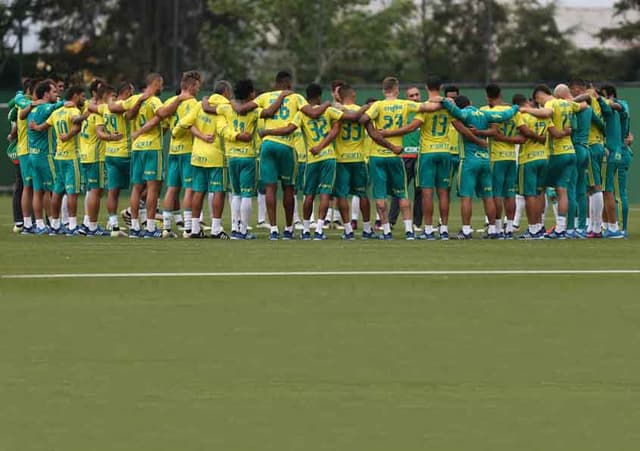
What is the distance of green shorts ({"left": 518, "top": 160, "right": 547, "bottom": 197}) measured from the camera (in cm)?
2231

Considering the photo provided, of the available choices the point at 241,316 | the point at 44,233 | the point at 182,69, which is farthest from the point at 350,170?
the point at 182,69

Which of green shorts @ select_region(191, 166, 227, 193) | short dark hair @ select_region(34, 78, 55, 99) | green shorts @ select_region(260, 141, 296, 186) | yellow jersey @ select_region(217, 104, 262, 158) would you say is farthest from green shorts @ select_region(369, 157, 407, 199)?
short dark hair @ select_region(34, 78, 55, 99)

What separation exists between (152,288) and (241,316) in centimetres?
240

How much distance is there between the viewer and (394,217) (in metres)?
25.3

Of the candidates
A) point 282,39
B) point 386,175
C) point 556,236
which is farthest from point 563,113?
point 282,39

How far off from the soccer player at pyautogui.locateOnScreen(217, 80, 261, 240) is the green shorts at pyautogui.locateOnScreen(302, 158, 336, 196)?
0.73m

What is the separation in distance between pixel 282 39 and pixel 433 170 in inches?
1540

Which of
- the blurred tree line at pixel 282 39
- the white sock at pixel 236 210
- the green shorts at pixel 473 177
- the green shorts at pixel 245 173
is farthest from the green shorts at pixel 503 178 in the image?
the blurred tree line at pixel 282 39

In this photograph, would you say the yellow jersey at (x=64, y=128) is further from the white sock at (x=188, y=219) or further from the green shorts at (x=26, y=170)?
the white sock at (x=188, y=219)

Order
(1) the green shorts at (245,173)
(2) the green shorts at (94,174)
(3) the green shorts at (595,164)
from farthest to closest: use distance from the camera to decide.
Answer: (2) the green shorts at (94,174) → (3) the green shorts at (595,164) → (1) the green shorts at (245,173)

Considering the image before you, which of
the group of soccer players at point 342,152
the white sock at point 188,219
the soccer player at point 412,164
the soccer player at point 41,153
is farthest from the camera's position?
the soccer player at point 412,164

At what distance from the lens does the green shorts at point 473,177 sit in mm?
21875

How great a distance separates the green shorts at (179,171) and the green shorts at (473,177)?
350 cm

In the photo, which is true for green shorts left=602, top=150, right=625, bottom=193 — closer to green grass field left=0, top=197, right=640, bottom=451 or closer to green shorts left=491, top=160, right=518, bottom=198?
green shorts left=491, top=160, right=518, bottom=198
